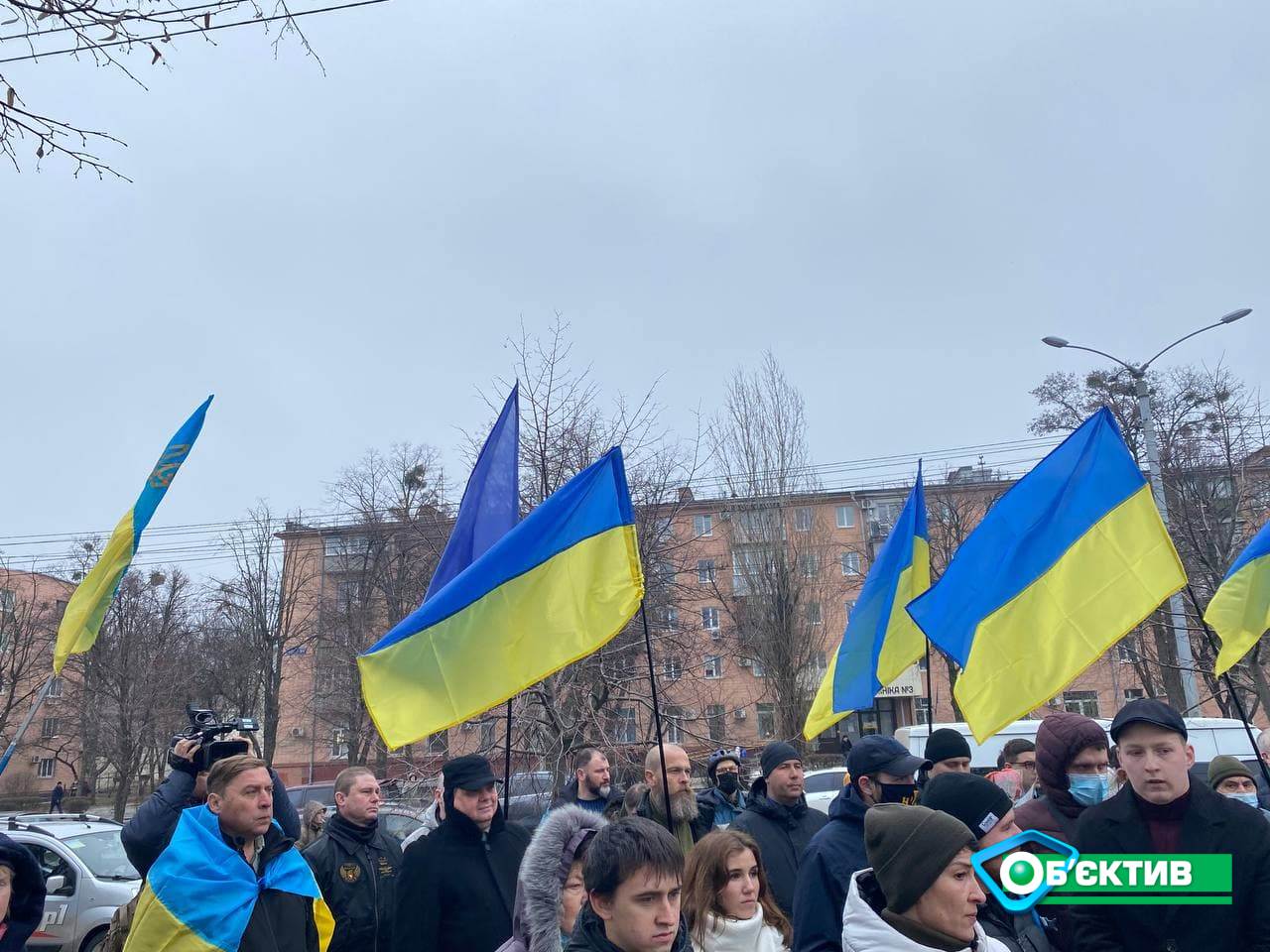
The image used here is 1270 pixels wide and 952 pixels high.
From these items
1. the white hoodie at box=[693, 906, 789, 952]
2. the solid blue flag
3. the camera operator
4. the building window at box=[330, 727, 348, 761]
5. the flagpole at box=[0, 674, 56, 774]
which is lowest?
the building window at box=[330, 727, 348, 761]

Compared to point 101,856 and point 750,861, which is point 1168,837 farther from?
Result: point 101,856

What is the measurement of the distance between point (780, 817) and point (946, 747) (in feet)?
3.44

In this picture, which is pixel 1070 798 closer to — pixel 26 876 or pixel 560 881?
pixel 560 881

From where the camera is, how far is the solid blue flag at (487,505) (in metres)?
7.09

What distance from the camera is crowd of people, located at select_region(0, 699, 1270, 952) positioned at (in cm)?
316

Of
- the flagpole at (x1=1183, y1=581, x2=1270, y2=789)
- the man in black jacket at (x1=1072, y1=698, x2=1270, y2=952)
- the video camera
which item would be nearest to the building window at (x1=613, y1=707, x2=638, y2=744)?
the flagpole at (x1=1183, y1=581, x2=1270, y2=789)

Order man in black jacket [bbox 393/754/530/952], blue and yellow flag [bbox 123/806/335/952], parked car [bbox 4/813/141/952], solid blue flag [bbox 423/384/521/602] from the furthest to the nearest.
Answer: parked car [bbox 4/813/141/952] → solid blue flag [bbox 423/384/521/602] → man in black jacket [bbox 393/754/530/952] → blue and yellow flag [bbox 123/806/335/952]

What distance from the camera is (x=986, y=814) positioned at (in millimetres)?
3920

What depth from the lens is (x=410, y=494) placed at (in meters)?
39.5

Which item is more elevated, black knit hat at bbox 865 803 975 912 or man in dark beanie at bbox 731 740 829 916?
black knit hat at bbox 865 803 975 912

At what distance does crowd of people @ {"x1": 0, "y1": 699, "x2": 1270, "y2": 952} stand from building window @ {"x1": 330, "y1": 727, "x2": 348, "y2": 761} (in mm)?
32372

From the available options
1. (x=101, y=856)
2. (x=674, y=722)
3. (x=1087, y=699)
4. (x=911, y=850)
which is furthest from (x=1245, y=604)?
(x=1087, y=699)

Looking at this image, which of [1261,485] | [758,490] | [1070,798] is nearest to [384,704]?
[1070,798]

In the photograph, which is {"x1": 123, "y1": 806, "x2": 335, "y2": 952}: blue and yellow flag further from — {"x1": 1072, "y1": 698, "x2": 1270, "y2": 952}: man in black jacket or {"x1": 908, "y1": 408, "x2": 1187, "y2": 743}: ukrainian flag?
{"x1": 908, "y1": 408, "x2": 1187, "y2": 743}: ukrainian flag
